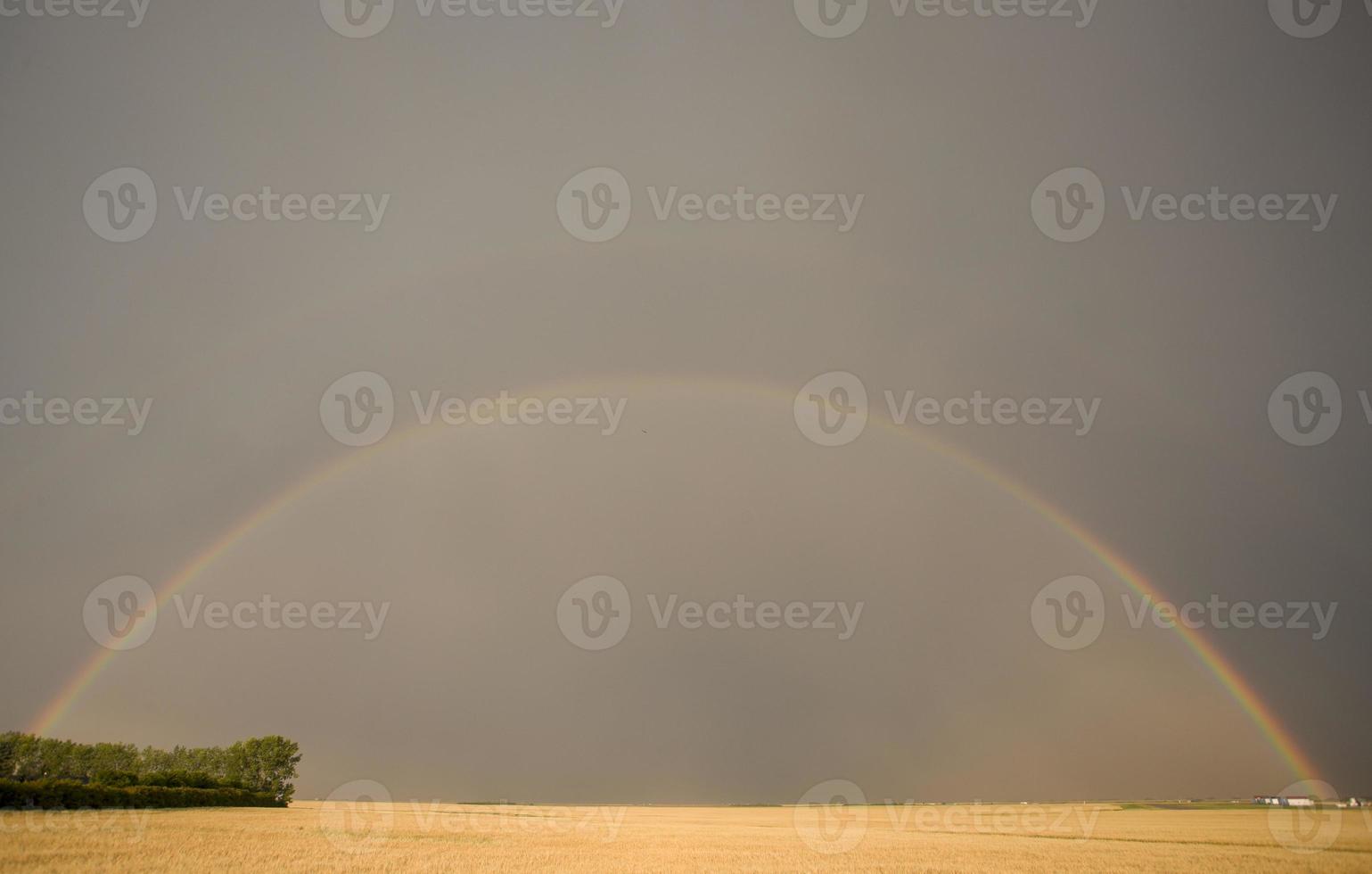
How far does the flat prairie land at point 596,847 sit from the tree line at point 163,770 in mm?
7106

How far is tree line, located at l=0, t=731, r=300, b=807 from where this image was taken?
183 feet

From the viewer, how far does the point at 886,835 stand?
4809 centimetres

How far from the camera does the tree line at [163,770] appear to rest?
55.8 metres

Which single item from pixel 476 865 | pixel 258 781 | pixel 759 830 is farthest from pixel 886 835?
pixel 258 781

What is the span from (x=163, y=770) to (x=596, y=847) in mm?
99232

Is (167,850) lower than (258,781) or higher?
lower

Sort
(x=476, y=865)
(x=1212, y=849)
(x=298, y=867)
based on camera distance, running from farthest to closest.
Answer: (x=1212, y=849) < (x=476, y=865) < (x=298, y=867)

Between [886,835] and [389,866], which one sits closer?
[389,866]

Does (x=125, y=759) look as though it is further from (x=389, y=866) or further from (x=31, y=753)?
(x=389, y=866)

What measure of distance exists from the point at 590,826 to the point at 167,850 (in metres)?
29.6

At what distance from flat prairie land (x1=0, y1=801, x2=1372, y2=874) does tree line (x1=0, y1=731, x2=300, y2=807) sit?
7106 millimetres

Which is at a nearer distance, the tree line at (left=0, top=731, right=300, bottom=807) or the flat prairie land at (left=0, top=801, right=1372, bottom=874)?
the flat prairie land at (left=0, top=801, right=1372, bottom=874)

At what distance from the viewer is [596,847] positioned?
38344 mm

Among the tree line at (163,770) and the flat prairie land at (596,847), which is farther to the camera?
the tree line at (163,770)
